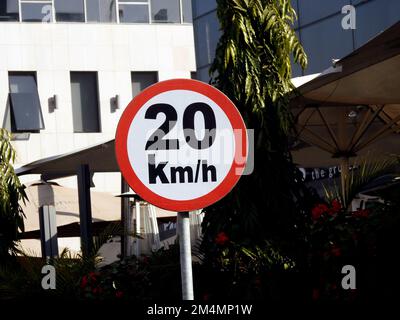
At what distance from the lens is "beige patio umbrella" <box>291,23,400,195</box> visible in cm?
1059

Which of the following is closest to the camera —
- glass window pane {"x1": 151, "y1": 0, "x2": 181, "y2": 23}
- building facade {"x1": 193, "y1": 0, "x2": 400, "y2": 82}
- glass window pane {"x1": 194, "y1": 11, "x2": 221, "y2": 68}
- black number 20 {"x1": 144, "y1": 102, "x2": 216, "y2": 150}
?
black number 20 {"x1": 144, "y1": 102, "x2": 216, "y2": 150}

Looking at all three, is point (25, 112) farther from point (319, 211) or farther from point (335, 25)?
point (319, 211)

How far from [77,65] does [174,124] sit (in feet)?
96.9

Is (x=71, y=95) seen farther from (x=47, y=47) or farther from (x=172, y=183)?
(x=172, y=183)

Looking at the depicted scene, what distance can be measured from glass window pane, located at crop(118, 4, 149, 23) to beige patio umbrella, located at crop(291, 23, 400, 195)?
58.1 feet

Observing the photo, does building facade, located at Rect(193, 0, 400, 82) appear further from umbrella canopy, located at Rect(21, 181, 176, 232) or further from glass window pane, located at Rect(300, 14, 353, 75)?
umbrella canopy, located at Rect(21, 181, 176, 232)

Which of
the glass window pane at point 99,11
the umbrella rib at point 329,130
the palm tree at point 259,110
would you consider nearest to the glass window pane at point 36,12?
the glass window pane at point 99,11

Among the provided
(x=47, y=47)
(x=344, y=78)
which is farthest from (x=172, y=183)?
(x=47, y=47)

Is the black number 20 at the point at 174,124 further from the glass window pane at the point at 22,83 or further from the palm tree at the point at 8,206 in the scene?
the glass window pane at the point at 22,83

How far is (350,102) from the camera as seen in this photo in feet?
43.6

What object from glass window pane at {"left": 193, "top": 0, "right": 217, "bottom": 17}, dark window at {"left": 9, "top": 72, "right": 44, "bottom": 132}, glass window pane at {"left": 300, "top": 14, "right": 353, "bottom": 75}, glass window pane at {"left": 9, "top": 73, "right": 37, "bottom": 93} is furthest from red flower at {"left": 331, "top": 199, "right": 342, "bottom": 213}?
glass window pane at {"left": 9, "top": 73, "right": 37, "bottom": 93}

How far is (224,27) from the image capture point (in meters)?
9.24

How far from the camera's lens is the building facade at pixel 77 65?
33688 mm

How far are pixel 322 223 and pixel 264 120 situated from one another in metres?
1.37
